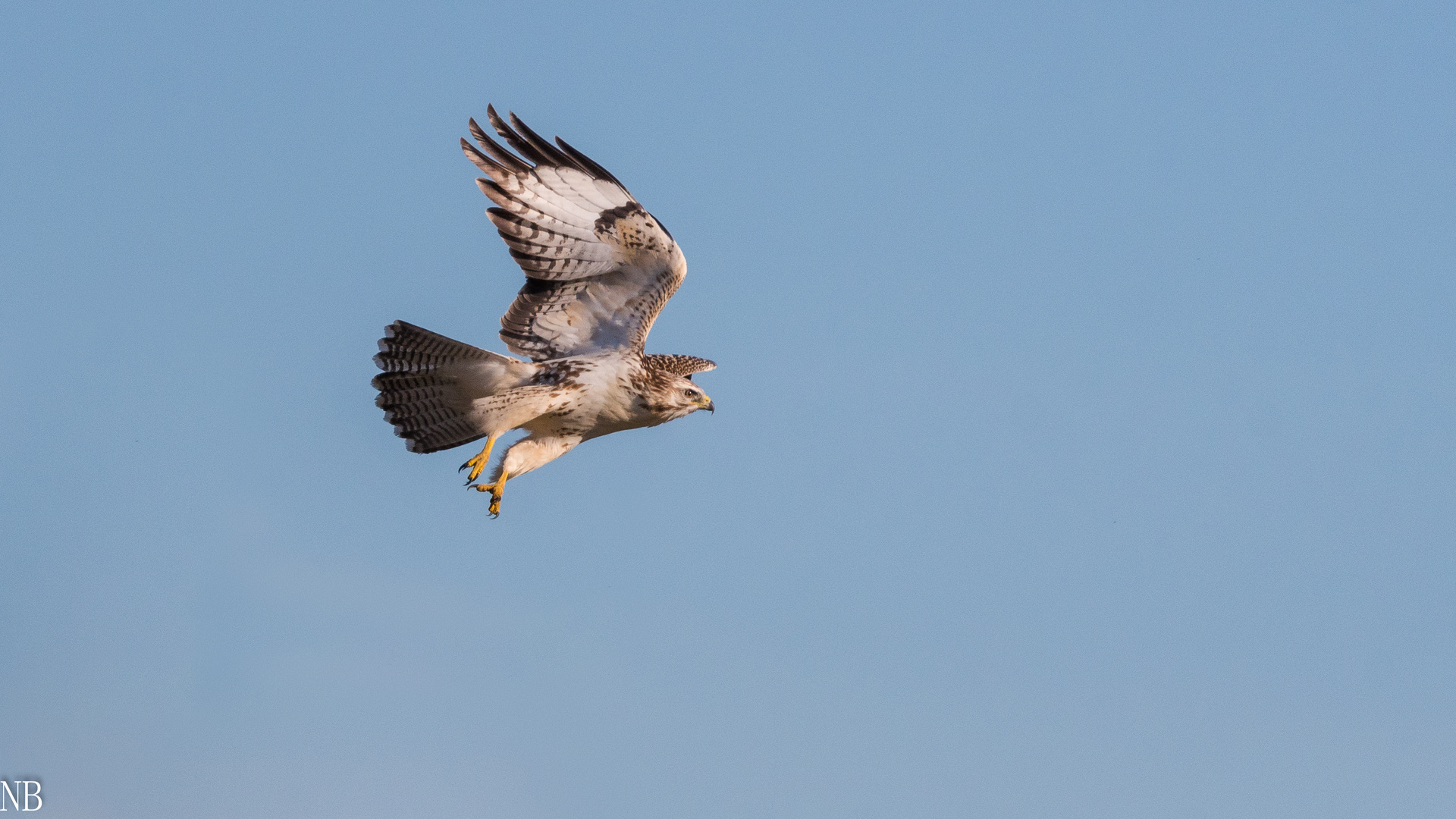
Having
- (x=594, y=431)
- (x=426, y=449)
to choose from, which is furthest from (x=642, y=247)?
(x=426, y=449)

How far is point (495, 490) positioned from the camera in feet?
36.8

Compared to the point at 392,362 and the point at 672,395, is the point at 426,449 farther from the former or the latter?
the point at 672,395

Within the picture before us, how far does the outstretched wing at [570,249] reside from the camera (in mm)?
11234

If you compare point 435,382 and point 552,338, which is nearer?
point 435,382

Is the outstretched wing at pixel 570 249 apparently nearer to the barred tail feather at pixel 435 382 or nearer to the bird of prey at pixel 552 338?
the bird of prey at pixel 552 338

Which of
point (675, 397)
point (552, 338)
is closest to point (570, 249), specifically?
point (552, 338)

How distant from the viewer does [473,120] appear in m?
11.1

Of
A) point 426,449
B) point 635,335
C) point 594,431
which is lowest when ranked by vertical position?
point 426,449

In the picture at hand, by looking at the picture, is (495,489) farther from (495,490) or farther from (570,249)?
(570,249)

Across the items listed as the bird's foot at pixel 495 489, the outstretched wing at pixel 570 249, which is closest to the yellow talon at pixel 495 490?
the bird's foot at pixel 495 489

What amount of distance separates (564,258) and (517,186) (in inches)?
27.4

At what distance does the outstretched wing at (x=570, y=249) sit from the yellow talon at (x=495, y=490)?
1067mm

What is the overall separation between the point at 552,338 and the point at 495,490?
1.37 meters

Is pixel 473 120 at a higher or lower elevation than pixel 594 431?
higher
